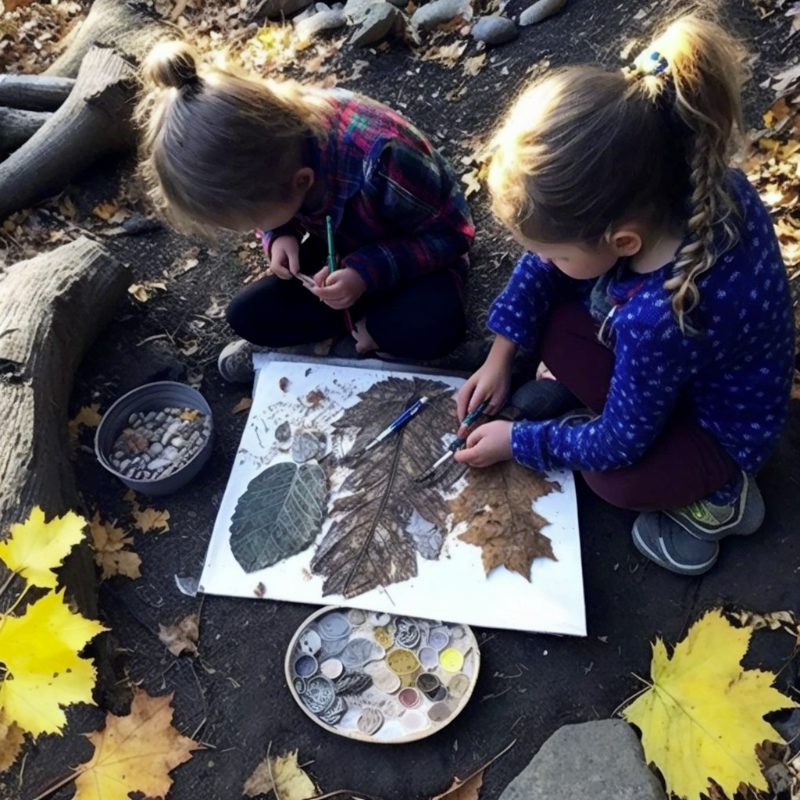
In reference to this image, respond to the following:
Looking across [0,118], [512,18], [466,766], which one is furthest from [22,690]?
[512,18]

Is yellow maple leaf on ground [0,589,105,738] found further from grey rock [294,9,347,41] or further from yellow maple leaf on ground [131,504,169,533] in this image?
grey rock [294,9,347,41]

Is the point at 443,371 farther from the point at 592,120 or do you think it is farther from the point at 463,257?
the point at 592,120

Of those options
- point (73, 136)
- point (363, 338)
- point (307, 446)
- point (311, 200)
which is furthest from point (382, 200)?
point (73, 136)

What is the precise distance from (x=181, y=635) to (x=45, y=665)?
47 centimetres

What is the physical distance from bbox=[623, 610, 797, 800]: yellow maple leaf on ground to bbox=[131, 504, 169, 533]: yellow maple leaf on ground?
132cm

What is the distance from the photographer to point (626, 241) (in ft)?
4.75

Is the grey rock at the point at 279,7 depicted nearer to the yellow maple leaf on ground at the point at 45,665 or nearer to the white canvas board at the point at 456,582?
the white canvas board at the point at 456,582

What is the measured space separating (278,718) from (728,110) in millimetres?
1645

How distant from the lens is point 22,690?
1.53 meters

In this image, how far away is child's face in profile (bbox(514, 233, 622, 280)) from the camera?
4.85 feet

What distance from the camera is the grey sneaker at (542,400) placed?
2.16 m

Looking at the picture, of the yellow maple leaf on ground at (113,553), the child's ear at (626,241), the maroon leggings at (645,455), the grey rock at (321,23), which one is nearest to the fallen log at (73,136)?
the grey rock at (321,23)

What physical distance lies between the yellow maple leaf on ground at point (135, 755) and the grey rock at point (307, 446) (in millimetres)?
733

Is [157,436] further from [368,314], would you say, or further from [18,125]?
[18,125]
